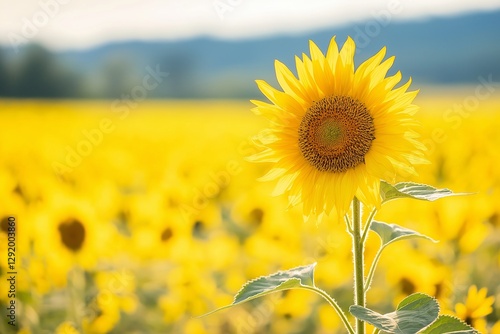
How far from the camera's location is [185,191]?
209 inches

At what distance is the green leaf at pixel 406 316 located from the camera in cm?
175

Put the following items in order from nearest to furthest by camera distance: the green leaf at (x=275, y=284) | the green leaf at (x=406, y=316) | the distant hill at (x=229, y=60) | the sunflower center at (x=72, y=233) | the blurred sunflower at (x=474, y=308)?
the green leaf at (x=406, y=316), the green leaf at (x=275, y=284), the blurred sunflower at (x=474, y=308), the sunflower center at (x=72, y=233), the distant hill at (x=229, y=60)

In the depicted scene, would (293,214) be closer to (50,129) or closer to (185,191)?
(185,191)

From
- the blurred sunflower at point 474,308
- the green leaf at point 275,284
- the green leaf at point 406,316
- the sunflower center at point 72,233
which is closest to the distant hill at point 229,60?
the sunflower center at point 72,233

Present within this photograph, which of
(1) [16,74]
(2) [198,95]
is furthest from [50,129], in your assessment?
(2) [198,95]

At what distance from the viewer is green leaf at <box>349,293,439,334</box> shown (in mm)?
→ 1755

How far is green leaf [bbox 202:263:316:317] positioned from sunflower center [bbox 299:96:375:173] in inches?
11.8

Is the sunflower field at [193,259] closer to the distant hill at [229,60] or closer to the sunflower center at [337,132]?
the sunflower center at [337,132]

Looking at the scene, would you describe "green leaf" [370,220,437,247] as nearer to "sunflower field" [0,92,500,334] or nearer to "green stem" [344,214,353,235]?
"green stem" [344,214,353,235]

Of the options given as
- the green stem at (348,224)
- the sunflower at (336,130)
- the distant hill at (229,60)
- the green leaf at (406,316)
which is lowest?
the green leaf at (406,316)

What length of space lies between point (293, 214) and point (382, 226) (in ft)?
9.91

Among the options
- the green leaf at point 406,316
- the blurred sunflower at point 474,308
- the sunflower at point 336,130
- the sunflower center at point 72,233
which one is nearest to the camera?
the green leaf at point 406,316

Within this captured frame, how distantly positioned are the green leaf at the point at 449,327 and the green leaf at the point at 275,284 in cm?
33

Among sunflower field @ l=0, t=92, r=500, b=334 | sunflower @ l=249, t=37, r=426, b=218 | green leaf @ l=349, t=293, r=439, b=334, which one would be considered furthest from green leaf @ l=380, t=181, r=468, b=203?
sunflower field @ l=0, t=92, r=500, b=334
